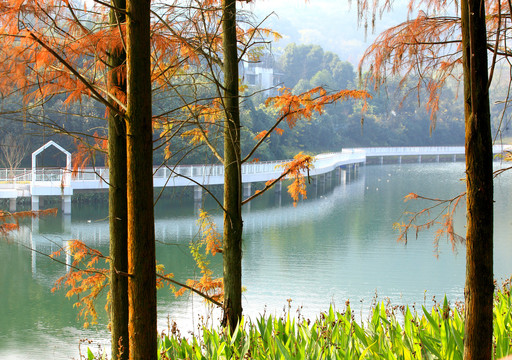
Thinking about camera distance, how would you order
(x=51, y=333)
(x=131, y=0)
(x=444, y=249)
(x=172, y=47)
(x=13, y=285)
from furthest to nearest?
(x=444, y=249), (x=13, y=285), (x=51, y=333), (x=172, y=47), (x=131, y=0)

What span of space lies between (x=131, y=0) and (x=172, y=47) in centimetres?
118

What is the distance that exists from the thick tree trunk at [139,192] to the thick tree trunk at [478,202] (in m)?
1.30

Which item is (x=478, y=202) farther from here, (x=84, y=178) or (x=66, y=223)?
(x=84, y=178)

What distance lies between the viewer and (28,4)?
2.89 meters

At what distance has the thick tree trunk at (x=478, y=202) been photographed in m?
2.31

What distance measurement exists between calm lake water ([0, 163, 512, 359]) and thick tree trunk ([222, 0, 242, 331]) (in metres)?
0.34

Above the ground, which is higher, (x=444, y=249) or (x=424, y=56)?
(x=424, y=56)

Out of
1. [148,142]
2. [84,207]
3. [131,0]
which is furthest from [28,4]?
[84,207]

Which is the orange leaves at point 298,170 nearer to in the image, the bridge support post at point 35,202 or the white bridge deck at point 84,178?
the white bridge deck at point 84,178

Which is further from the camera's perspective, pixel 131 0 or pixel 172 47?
pixel 172 47

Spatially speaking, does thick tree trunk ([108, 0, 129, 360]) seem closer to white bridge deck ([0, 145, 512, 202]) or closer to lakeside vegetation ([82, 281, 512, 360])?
lakeside vegetation ([82, 281, 512, 360])

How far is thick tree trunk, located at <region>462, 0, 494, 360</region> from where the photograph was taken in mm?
2311

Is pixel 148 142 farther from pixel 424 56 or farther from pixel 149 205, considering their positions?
pixel 424 56

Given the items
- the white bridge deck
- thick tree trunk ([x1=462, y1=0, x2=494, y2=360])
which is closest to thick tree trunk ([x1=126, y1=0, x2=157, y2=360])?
thick tree trunk ([x1=462, y1=0, x2=494, y2=360])
